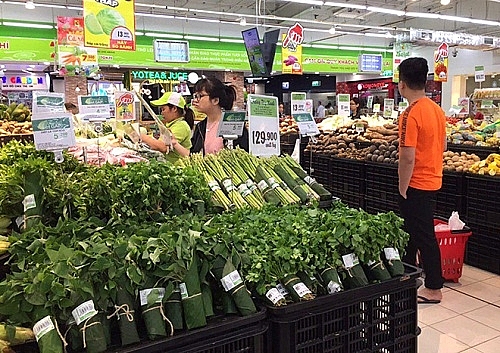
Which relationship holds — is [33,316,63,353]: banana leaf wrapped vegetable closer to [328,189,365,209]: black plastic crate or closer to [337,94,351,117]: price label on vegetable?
[328,189,365,209]: black plastic crate

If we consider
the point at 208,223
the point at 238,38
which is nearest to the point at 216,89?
the point at 208,223

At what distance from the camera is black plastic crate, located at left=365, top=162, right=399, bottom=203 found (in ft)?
17.5

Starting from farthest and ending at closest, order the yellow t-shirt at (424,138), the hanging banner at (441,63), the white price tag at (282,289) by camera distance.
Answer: the hanging banner at (441,63) → the yellow t-shirt at (424,138) → the white price tag at (282,289)

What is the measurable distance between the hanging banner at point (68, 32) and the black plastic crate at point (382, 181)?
23.1 ft

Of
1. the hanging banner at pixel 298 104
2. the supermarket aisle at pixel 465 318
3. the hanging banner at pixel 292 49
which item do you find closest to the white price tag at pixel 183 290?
the supermarket aisle at pixel 465 318

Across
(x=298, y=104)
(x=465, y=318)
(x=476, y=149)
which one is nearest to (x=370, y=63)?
(x=476, y=149)

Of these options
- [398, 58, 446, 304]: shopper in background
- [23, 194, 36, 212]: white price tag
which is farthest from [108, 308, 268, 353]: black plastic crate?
[398, 58, 446, 304]: shopper in background

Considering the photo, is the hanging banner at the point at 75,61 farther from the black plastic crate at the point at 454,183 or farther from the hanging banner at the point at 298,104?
the black plastic crate at the point at 454,183

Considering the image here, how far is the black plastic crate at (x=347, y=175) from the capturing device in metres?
5.92

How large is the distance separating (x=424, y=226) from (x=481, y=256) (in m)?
1.40

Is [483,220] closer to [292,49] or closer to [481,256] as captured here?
[481,256]

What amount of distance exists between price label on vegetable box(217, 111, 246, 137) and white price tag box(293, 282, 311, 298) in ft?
5.64

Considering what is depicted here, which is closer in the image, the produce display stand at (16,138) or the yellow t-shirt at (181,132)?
the yellow t-shirt at (181,132)

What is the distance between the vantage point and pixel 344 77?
23.2 meters
